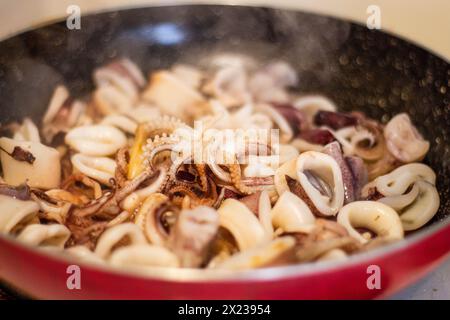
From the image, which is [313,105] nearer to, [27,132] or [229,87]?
[229,87]

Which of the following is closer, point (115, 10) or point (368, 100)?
point (368, 100)

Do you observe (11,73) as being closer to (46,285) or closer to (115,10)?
(115,10)

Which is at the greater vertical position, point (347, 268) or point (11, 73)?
point (11, 73)

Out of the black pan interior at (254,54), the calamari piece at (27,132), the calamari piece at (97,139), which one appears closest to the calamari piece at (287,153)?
the black pan interior at (254,54)

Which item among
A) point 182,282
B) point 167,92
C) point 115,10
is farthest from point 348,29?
point 182,282

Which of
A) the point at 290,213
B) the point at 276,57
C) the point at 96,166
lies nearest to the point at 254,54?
the point at 276,57

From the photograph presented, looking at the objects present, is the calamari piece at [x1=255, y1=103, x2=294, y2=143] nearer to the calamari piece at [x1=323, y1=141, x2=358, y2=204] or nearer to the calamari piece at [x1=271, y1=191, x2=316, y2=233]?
the calamari piece at [x1=323, y1=141, x2=358, y2=204]

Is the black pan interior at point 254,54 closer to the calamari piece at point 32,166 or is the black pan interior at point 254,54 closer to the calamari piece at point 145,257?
the calamari piece at point 32,166
